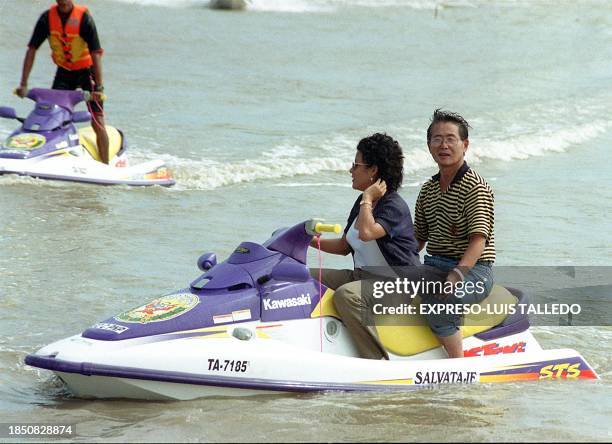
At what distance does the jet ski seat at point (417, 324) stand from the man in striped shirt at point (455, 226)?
0.08 metres

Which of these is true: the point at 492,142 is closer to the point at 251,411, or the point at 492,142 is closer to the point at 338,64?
the point at 338,64

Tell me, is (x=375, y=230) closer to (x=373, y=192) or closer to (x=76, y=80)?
(x=373, y=192)

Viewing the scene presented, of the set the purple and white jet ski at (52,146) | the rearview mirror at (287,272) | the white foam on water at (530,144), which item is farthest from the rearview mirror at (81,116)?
the rearview mirror at (287,272)

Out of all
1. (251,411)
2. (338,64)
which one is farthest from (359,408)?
(338,64)

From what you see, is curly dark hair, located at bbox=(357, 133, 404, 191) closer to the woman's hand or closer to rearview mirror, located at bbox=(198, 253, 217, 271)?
the woman's hand

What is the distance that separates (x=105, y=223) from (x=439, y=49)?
1833 cm

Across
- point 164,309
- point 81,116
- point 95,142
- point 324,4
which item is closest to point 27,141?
point 81,116

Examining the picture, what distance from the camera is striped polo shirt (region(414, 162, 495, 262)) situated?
20.3 feet

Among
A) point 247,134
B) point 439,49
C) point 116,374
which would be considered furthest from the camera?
point 439,49

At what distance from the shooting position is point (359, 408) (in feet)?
19.6

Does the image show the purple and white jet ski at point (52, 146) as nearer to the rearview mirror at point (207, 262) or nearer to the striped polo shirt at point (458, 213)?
the rearview mirror at point (207, 262)

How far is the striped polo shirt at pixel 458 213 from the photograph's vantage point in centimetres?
618

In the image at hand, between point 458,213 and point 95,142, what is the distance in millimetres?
7373

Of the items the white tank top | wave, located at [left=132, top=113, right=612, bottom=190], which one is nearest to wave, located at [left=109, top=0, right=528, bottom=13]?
wave, located at [left=132, top=113, right=612, bottom=190]
